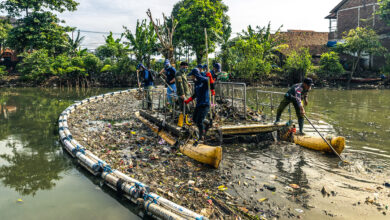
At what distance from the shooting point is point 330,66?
30.5 m

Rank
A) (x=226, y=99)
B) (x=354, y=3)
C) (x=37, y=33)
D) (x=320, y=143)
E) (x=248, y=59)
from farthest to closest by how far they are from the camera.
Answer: (x=354, y=3) → (x=248, y=59) → (x=37, y=33) → (x=226, y=99) → (x=320, y=143)

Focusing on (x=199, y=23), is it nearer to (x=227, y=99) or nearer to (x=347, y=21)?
(x=347, y=21)

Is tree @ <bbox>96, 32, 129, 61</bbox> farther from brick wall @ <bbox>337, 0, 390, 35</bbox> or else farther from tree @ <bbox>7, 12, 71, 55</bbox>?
brick wall @ <bbox>337, 0, 390, 35</bbox>

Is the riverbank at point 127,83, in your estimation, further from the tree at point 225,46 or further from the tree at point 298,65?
the tree at point 225,46

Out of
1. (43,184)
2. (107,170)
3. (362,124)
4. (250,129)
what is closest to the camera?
(107,170)

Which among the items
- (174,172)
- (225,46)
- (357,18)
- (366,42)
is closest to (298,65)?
(366,42)

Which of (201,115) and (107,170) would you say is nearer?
(107,170)

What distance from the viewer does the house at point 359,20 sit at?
3197cm

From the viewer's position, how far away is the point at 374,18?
3284cm

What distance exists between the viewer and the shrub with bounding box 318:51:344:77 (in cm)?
3034

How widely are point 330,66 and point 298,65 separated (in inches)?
144

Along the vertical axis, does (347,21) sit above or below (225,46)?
above

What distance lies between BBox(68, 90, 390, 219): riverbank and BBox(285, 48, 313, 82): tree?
25.7m

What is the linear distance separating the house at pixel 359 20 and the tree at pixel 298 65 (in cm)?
658
